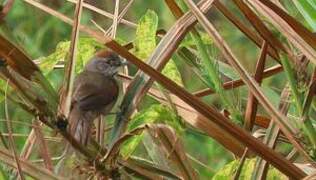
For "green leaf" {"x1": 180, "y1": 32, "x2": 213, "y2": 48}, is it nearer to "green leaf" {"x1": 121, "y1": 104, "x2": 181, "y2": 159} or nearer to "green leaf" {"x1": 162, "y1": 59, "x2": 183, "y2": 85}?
"green leaf" {"x1": 162, "y1": 59, "x2": 183, "y2": 85}

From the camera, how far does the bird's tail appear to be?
204 centimetres

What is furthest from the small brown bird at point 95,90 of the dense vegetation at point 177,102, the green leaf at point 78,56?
the dense vegetation at point 177,102

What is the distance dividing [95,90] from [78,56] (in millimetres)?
894

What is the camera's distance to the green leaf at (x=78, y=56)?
79.6 inches

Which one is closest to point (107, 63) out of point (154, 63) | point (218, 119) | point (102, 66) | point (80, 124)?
point (102, 66)

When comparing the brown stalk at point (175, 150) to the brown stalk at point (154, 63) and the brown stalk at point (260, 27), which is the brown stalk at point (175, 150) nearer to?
the brown stalk at point (154, 63)

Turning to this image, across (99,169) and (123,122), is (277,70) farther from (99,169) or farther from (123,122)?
(99,169)

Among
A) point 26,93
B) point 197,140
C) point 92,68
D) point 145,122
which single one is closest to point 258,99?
point 145,122

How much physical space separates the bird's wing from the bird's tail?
67mm

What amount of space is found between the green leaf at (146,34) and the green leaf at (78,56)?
88 mm

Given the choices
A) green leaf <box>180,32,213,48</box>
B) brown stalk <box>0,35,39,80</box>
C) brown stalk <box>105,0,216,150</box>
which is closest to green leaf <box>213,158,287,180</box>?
brown stalk <box>105,0,216,150</box>

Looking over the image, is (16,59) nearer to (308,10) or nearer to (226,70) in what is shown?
(308,10)

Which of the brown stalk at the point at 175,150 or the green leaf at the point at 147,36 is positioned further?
the green leaf at the point at 147,36

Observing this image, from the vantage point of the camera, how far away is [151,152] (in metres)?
2.12
